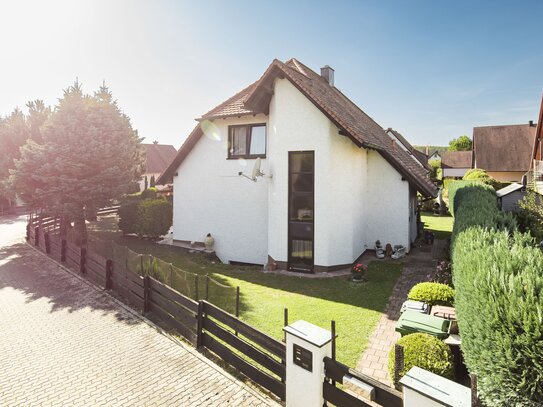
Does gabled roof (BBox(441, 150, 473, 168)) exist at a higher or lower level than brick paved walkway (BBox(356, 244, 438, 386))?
higher

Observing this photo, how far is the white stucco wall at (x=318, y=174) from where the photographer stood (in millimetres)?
13664

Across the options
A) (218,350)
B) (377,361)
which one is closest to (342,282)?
(377,361)

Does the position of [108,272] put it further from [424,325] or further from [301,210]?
[424,325]

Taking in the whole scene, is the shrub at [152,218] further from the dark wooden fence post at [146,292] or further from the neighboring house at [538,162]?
the neighboring house at [538,162]

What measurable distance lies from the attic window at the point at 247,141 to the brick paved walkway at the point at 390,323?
340 inches

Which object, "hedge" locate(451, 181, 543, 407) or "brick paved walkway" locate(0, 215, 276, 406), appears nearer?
"hedge" locate(451, 181, 543, 407)

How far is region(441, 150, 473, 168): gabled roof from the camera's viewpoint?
67.3 metres

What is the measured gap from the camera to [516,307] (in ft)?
12.0

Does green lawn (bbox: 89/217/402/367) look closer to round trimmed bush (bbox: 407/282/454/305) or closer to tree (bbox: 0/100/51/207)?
round trimmed bush (bbox: 407/282/454/305)

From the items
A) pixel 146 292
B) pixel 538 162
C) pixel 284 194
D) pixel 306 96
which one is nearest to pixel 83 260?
pixel 146 292

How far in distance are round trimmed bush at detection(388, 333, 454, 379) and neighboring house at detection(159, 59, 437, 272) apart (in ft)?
26.1

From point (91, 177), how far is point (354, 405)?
18.0 meters

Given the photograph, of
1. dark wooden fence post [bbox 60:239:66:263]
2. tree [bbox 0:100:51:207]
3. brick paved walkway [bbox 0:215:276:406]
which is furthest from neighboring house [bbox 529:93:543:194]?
tree [bbox 0:100:51:207]

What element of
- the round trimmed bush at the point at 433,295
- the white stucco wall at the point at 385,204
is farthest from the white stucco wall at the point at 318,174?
the round trimmed bush at the point at 433,295
